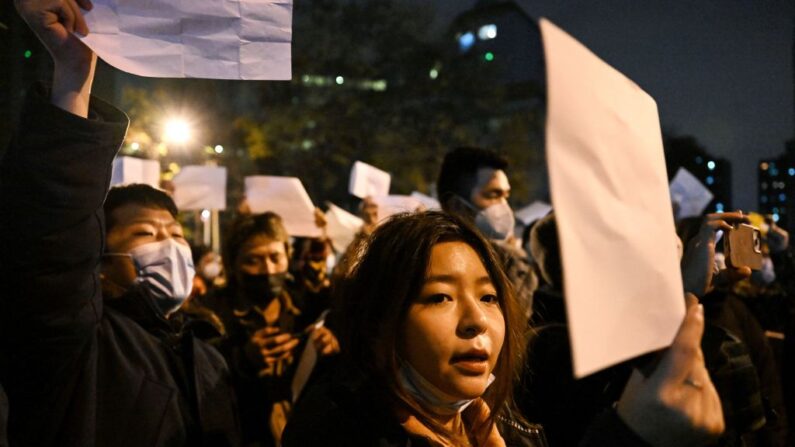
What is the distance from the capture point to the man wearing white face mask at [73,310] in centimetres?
163

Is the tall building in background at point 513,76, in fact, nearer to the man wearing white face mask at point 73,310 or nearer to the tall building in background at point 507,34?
the tall building in background at point 507,34

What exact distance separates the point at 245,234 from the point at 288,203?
7.73 feet

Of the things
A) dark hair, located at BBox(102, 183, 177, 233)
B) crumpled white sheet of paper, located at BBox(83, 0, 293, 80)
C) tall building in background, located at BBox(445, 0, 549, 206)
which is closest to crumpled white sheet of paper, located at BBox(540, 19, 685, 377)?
crumpled white sheet of paper, located at BBox(83, 0, 293, 80)

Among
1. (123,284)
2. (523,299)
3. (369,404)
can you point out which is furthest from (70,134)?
(523,299)

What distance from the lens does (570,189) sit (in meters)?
1.04

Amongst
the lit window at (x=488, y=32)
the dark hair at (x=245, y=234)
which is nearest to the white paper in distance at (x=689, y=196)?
the dark hair at (x=245, y=234)

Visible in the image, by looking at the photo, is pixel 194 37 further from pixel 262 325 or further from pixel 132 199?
pixel 262 325

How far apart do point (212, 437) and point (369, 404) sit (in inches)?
33.8

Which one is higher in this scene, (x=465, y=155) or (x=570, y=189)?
(x=465, y=155)

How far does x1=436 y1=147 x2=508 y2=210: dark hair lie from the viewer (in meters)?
4.54

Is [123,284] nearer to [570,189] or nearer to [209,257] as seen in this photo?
[570,189]

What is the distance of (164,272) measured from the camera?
271 centimetres

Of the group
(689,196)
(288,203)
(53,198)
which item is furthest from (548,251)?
(689,196)

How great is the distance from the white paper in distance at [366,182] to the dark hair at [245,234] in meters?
3.09
